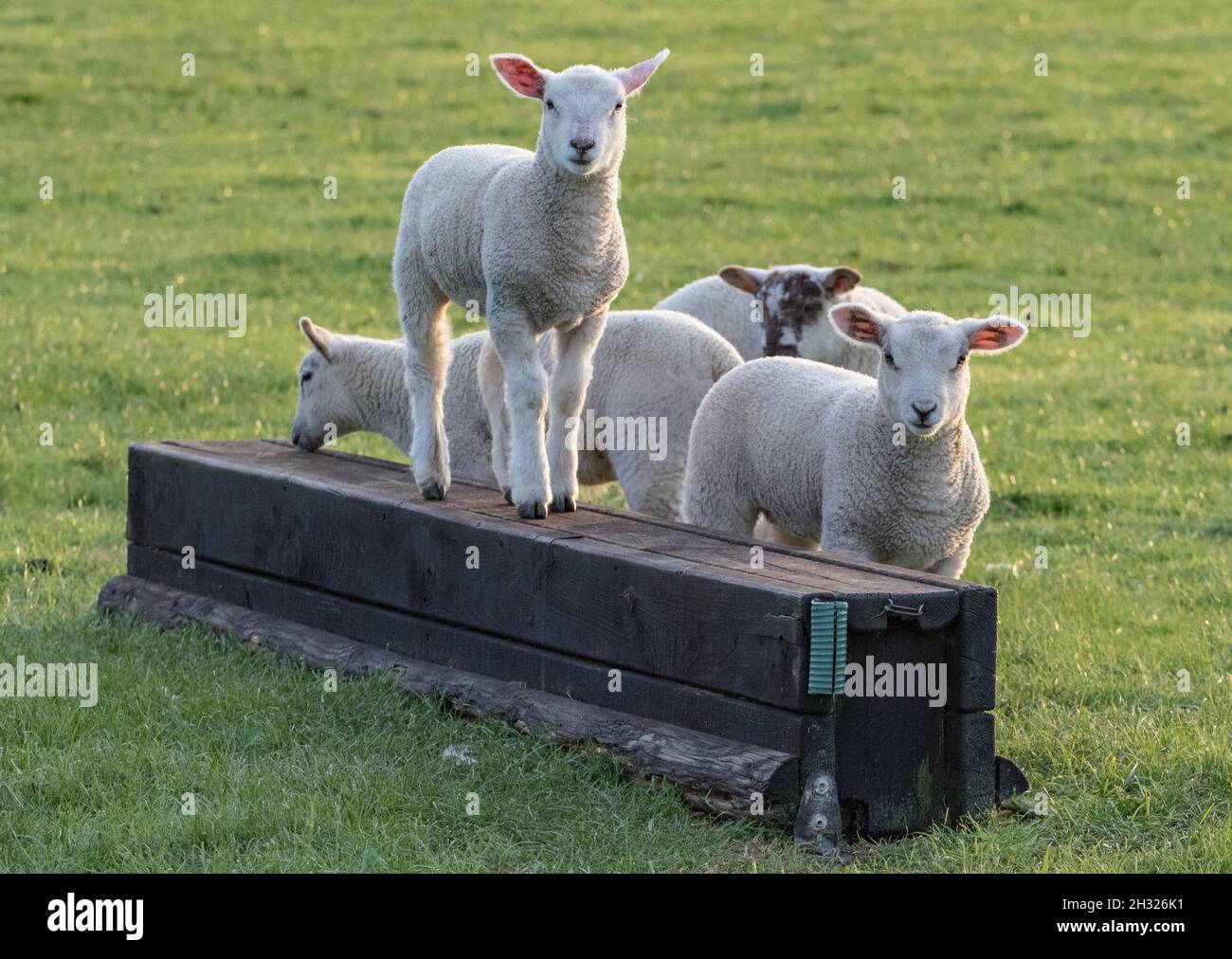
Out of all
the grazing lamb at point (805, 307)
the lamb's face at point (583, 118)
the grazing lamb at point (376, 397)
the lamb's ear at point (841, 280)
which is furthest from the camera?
the grazing lamb at point (805, 307)

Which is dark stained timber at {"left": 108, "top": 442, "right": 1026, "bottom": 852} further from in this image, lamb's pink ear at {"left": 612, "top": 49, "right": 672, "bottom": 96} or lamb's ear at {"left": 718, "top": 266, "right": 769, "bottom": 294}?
lamb's ear at {"left": 718, "top": 266, "right": 769, "bottom": 294}

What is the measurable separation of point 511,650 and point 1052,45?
60.0ft

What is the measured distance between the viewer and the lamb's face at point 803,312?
27.8ft

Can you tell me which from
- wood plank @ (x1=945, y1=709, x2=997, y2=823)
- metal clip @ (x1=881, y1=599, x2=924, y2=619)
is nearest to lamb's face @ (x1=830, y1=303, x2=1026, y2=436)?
metal clip @ (x1=881, y1=599, x2=924, y2=619)

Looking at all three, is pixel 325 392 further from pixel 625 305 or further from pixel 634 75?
pixel 625 305

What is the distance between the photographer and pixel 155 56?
69.9ft

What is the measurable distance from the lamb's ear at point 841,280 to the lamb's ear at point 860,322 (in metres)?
2.14

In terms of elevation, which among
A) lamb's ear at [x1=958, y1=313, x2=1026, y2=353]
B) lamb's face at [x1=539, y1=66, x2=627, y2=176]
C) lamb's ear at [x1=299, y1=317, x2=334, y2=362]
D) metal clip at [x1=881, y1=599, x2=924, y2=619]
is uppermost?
lamb's face at [x1=539, y1=66, x2=627, y2=176]

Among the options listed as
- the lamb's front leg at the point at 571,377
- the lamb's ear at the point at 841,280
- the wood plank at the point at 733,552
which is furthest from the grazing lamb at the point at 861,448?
the lamb's ear at the point at 841,280

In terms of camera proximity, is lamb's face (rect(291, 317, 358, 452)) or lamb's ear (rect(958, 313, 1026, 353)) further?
lamb's face (rect(291, 317, 358, 452))

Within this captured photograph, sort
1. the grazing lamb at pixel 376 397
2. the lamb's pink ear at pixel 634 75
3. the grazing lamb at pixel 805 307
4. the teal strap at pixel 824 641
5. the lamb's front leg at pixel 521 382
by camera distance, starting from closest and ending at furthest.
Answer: the teal strap at pixel 824 641
the lamb's pink ear at pixel 634 75
the lamb's front leg at pixel 521 382
the grazing lamb at pixel 376 397
the grazing lamb at pixel 805 307

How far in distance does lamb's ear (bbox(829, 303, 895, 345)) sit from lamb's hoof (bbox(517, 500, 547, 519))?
121cm

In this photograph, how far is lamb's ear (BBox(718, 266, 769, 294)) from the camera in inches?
336

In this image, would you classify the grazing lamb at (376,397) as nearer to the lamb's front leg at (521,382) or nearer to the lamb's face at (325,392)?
the lamb's face at (325,392)
